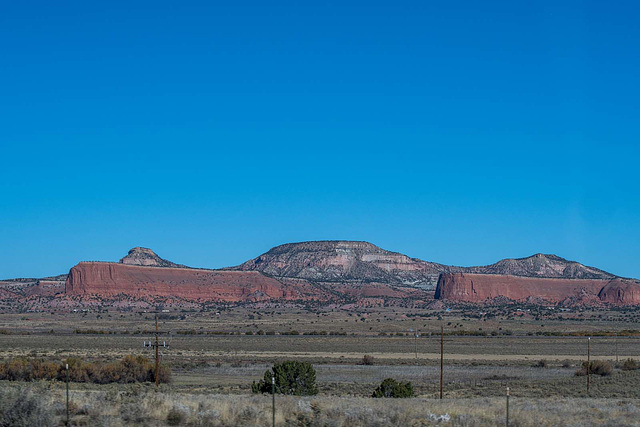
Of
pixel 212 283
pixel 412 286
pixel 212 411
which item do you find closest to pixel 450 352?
pixel 212 411

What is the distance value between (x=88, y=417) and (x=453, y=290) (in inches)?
6188

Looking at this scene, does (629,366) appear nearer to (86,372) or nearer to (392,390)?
(392,390)

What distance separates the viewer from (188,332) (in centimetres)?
7462

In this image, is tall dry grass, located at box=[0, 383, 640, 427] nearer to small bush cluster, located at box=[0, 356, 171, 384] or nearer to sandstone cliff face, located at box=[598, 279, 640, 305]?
small bush cluster, located at box=[0, 356, 171, 384]

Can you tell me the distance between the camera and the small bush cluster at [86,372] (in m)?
31.7

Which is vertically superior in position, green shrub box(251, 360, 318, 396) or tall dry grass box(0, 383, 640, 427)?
tall dry grass box(0, 383, 640, 427)

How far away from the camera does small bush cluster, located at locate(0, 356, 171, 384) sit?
1248 inches

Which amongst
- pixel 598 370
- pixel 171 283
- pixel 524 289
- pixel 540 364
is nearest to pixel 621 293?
pixel 524 289

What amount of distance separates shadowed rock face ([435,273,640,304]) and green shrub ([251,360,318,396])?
14218cm

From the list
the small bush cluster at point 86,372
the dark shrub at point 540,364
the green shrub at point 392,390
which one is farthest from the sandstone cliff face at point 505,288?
the green shrub at point 392,390

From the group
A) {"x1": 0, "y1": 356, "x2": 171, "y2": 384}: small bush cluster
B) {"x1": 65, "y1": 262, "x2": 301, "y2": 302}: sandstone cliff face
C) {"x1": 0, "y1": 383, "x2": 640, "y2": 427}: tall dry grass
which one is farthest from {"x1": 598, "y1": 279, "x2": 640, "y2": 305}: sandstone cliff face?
{"x1": 0, "y1": 383, "x2": 640, "y2": 427}: tall dry grass

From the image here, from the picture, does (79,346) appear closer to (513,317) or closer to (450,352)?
(450,352)

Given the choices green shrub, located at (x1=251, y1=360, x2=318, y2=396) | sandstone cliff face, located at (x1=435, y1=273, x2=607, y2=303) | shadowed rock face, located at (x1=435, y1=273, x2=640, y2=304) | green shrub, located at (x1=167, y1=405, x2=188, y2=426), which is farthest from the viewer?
shadowed rock face, located at (x1=435, y1=273, x2=640, y2=304)

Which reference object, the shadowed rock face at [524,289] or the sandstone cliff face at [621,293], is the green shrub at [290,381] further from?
the sandstone cliff face at [621,293]
